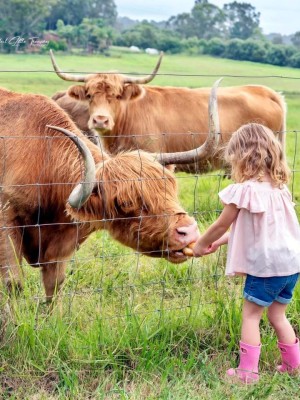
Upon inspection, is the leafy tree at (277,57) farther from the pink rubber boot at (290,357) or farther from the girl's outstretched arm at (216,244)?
the pink rubber boot at (290,357)

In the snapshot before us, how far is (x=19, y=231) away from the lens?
4.20 metres

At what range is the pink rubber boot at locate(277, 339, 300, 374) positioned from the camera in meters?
3.52

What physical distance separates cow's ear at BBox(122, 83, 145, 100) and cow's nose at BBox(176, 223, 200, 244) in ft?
17.4

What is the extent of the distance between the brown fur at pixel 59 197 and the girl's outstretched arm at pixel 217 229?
1.17 ft

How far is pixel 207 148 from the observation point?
13.8 ft

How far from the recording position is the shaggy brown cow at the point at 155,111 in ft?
28.1

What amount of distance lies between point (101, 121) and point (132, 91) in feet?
2.33

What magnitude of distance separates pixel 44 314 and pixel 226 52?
87.5 ft

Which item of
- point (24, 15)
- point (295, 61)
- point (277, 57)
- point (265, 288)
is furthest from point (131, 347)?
point (24, 15)

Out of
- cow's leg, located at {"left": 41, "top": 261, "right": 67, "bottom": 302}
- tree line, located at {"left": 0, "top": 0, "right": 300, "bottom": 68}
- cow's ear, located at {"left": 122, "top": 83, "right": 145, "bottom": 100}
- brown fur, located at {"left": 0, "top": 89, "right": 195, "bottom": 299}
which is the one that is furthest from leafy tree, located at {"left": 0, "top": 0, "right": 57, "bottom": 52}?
cow's leg, located at {"left": 41, "top": 261, "right": 67, "bottom": 302}

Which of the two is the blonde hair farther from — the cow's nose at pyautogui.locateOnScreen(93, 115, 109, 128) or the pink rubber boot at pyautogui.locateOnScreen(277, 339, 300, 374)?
the cow's nose at pyautogui.locateOnScreen(93, 115, 109, 128)

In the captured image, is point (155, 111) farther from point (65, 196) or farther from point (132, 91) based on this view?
point (65, 196)

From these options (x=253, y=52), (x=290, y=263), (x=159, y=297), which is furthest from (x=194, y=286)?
(x=253, y=52)

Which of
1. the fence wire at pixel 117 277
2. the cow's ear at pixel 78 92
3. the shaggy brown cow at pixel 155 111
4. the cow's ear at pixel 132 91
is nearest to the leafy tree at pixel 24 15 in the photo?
the cow's ear at pixel 78 92
